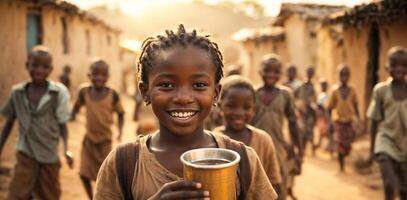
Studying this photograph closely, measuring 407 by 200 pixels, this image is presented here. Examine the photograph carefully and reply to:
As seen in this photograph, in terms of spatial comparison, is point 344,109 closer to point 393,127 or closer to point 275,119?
point 393,127

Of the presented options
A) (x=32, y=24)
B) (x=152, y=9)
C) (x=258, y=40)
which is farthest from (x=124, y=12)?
(x=32, y=24)

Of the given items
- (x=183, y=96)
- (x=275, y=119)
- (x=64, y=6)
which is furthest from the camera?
(x=64, y=6)

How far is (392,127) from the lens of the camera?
15.8 ft

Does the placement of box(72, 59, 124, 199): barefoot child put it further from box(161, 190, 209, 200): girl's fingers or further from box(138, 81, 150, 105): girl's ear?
box(161, 190, 209, 200): girl's fingers

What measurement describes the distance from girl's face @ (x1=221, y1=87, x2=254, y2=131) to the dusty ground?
3.88m

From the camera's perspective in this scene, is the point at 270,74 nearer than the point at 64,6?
Yes

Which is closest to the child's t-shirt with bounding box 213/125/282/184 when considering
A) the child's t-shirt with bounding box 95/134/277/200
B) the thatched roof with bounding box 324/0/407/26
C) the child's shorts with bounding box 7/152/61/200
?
the child's t-shirt with bounding box 95/134/277/200

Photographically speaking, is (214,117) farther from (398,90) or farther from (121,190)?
(121,190)

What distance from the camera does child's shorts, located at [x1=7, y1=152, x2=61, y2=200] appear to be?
15.0 feet

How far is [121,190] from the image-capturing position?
172 centimetres

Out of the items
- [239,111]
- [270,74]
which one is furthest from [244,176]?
[270,74]

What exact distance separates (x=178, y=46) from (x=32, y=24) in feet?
38.1

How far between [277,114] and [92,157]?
2.49 meters

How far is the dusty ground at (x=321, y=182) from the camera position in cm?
688
